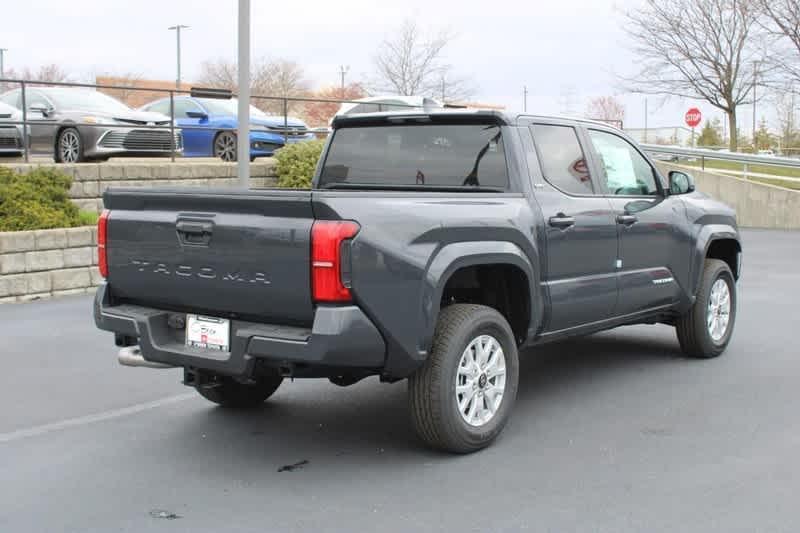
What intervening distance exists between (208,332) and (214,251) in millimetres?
424

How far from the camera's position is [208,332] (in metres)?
5.00

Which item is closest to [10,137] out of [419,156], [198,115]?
[198,115]

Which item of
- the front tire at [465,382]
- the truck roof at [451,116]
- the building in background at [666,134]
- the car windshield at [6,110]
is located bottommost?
the front tire at [465,382]

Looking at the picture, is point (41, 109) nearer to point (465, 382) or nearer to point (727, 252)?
point (727, 252)

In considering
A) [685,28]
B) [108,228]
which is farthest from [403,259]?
[685,28]

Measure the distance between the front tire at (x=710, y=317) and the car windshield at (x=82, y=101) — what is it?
11093mm

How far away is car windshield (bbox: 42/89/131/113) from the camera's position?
16.0 metres

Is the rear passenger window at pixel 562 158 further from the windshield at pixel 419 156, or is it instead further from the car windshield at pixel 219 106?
the car windshield at pixel 219 106

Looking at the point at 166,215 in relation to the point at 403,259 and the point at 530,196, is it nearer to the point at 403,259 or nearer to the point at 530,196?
the point at 403,259

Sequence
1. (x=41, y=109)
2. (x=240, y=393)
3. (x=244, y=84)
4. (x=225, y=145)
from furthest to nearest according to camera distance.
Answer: (x=225, y=145)
(x=41, y=109)
(x=244, y=84)
(x=240, y=393)

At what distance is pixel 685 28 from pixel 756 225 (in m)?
12.5

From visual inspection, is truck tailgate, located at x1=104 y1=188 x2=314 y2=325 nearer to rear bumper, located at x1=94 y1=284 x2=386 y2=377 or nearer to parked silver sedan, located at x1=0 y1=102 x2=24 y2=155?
rear bumper, located at x1=94 y1=284 x2=386 y2=377

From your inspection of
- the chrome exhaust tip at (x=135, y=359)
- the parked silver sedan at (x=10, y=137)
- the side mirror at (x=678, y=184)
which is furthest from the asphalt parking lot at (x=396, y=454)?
the parked silver sedan at (x=10, y=137)

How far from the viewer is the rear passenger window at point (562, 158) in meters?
6.16
